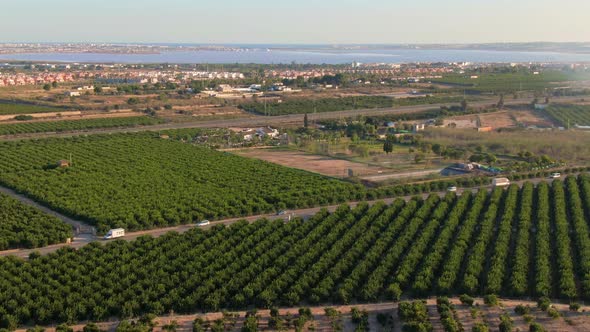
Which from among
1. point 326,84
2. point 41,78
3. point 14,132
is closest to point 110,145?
point 14,132

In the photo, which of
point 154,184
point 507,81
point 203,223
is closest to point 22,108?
point 154,184

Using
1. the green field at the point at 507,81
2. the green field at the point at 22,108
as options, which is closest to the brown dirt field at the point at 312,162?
the green field at the point at 22,108

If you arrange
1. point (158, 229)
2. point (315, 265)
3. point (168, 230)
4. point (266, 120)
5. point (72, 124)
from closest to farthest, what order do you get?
1. point (315, 265)
2. point (168, 230)
3. point (158, 229)
4. point (72, 124)
5. point (266, 120)

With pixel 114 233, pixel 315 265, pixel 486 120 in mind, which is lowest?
pixel 486 120

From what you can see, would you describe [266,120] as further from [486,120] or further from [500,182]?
[500,182]

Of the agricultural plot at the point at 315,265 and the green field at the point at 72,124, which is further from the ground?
the agricultural plot at the point at 315,265

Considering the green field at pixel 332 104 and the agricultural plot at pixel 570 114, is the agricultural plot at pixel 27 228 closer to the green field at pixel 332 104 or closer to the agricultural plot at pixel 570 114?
the green field at pixel 332 104
